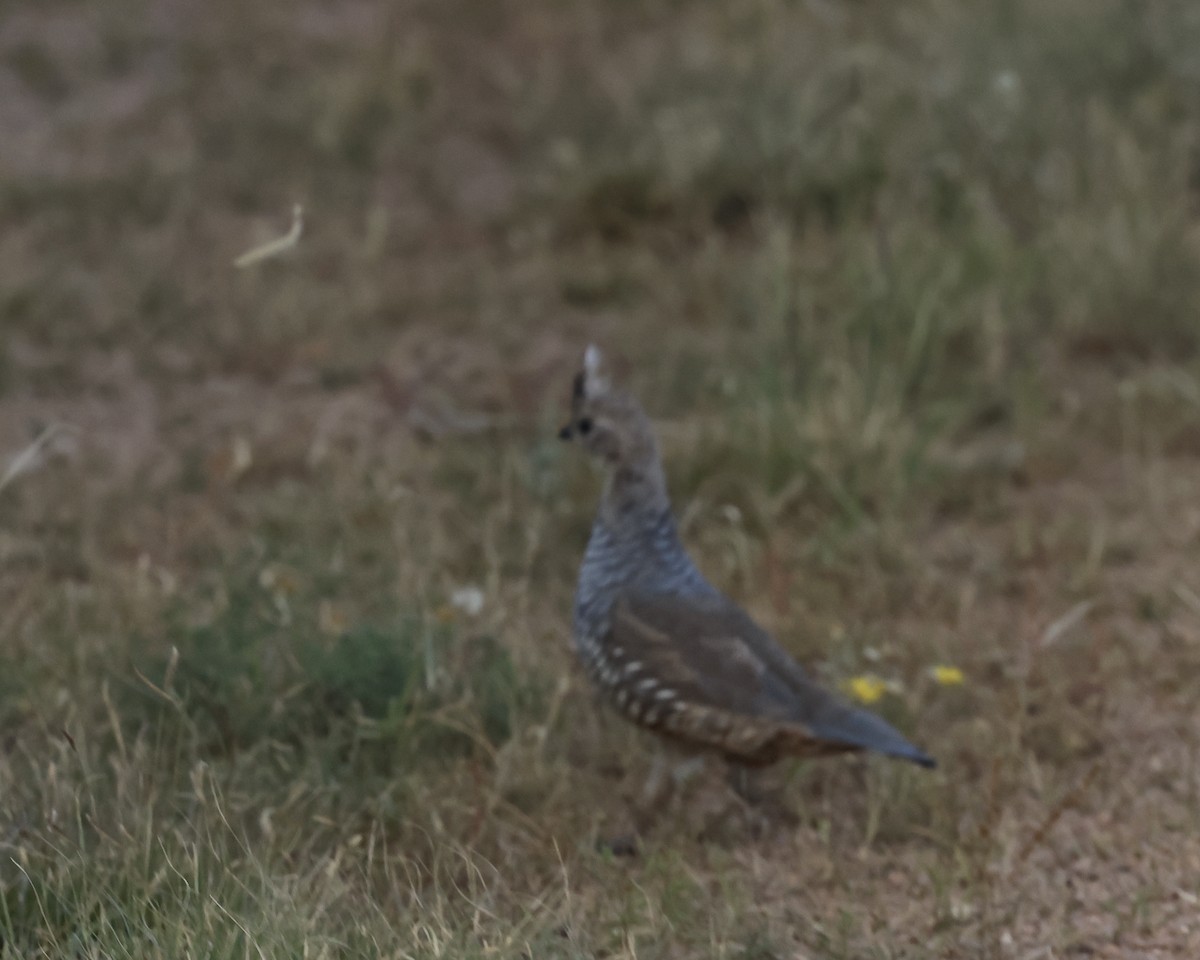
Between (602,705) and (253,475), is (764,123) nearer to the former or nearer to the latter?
(253,475)

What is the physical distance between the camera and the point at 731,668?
396 centimetres

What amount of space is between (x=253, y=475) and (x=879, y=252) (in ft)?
7.68

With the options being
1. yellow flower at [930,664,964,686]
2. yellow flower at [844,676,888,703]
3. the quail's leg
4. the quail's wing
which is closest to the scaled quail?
the quail's wing

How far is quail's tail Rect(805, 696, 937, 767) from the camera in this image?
371cm

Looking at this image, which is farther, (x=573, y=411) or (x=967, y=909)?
(x=573, y=411)

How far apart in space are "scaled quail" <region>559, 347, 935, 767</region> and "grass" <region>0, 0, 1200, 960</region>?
0.21 metres

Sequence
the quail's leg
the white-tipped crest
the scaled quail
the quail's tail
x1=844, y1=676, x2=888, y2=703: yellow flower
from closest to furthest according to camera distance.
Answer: the quail's tail < the scaled quail < the quail's leg < x1=844, y1=676, x2=888, y2=703: yellow flower < the white-tipped crest

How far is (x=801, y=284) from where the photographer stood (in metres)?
6.32

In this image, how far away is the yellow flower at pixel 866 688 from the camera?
422 cm

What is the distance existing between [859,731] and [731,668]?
34 centimetres

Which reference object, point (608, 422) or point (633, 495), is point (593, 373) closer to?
point (608, 422)

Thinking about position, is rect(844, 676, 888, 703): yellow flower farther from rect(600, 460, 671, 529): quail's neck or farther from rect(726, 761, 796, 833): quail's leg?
rect(600, 460, 671, 529): quail's neck

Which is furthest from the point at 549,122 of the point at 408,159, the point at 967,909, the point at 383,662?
the point at 967,909

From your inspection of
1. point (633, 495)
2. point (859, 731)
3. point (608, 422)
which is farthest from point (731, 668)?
point (608, 422)
